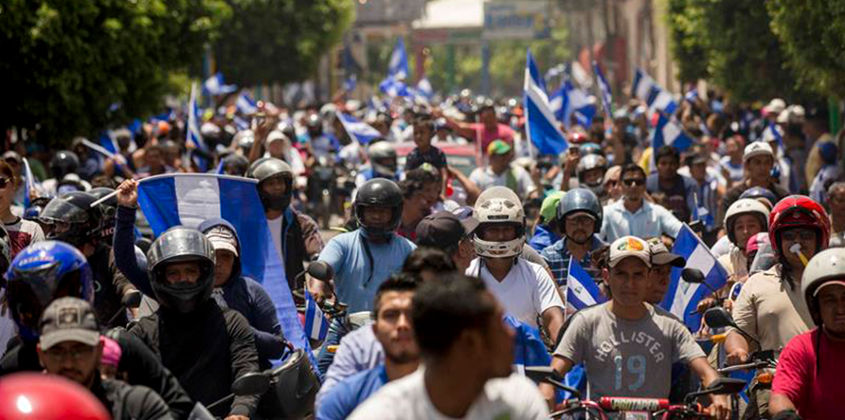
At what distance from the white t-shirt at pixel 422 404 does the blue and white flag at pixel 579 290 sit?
4320 millimetres

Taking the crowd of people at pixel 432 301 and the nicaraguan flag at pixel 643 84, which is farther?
the nicaraguan flag at pixel 643 84

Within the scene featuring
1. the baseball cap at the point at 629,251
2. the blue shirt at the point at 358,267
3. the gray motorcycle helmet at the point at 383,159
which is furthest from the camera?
the gray motorcycle helmet at the point at 383,159

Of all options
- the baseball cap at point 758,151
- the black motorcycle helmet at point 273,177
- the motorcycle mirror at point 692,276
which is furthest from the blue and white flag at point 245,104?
the motorcycle mirror at point 692,276

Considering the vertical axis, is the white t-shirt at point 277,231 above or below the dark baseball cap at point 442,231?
below

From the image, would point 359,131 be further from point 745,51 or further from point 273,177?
point 273,177

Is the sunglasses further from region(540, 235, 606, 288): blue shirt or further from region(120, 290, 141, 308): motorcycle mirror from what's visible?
region(120, 290, 141, 308): motorcycle mirror

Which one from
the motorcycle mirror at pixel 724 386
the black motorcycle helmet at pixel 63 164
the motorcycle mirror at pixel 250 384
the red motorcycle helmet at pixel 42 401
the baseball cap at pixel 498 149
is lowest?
the black motorcycle helmet at pixel 63 164

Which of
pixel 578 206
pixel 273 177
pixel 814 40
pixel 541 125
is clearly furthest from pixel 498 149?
pixel 814 40

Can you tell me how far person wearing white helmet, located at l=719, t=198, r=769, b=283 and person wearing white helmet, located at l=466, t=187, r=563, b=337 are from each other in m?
2.01

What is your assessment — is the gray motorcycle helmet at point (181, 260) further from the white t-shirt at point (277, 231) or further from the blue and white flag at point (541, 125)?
the blue and white flag at point (541, 125)

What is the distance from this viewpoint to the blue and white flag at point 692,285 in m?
9.81

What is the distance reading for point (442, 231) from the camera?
8.90 m

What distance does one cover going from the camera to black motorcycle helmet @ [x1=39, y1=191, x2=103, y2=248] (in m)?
9.27

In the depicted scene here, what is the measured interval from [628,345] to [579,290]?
1915 mm
